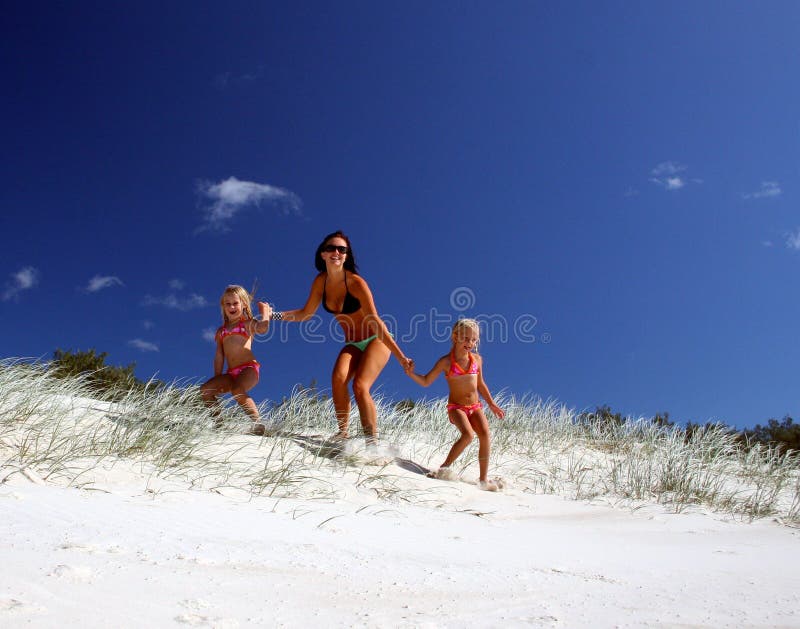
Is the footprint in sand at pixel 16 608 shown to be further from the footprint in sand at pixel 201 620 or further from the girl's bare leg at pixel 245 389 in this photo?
the girl's bare leg at pixel 245 389

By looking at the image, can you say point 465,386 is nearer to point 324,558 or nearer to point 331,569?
point 324,558

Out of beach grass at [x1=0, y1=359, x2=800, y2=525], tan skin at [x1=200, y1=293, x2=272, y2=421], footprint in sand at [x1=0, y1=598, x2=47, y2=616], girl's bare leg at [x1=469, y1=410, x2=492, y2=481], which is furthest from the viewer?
tan skin at [x1=200, y1=293, x2=272, y2=421]

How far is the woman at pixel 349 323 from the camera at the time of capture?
5.23 m

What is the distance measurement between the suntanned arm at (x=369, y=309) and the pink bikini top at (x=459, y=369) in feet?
1.65

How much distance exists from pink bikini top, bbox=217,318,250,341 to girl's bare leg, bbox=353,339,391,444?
3.92 feet

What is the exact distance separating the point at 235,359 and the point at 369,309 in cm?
139

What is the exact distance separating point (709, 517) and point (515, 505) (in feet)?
4.97

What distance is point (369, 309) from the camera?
5.47 m

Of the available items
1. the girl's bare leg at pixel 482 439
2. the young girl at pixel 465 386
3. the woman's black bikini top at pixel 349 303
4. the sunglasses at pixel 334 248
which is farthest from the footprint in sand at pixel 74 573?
the sunglasses at pixel 334 248

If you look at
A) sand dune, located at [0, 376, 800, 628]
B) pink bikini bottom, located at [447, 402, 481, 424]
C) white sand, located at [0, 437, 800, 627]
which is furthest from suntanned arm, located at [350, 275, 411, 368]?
white sand, located at [0, 437, 800, 627]

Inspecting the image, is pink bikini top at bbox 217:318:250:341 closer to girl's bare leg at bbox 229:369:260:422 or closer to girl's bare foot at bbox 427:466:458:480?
girl's bare leg at bbox 229:369:260:422

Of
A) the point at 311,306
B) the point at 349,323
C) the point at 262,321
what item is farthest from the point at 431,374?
the point at 262,321

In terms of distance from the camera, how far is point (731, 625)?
1.69m

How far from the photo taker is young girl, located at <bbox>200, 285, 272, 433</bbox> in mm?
5469
